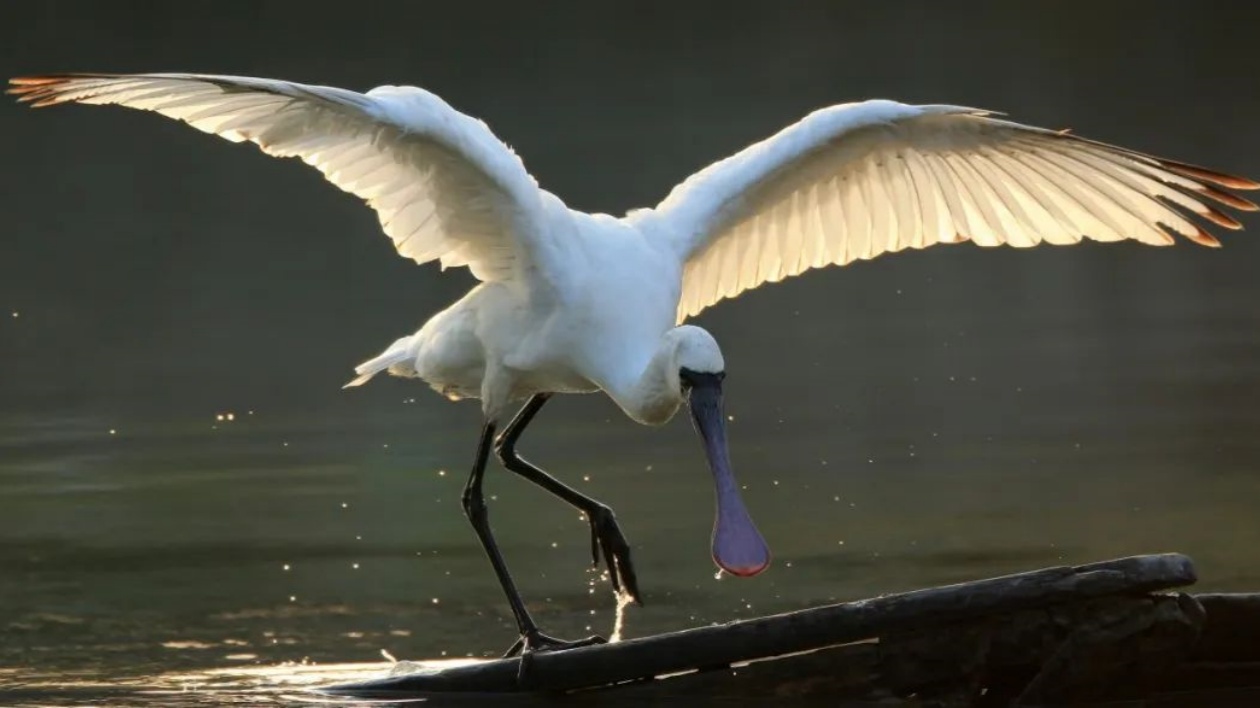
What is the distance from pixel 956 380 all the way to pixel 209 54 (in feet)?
43.0

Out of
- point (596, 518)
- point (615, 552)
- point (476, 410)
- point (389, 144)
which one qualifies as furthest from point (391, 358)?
point (476, 410)

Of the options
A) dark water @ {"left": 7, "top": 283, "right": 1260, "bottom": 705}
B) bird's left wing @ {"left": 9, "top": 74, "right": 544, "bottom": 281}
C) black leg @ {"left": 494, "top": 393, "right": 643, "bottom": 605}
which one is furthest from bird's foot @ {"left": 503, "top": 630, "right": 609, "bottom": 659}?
bird's left wing @ {"left": 9, "top": 74, "right": 544, "bottom": 281}

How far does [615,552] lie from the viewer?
746 centimetres

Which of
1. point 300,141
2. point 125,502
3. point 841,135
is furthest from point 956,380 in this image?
point 300,141

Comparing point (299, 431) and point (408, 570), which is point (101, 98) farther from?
point (299, 431)

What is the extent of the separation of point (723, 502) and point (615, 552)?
1249 millimetres

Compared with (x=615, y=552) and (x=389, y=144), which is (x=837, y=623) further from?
(x=389, y=144)

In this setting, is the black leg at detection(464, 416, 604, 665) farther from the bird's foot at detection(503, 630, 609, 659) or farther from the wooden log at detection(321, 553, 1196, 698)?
the wooden log at detection(321, 553, 1196, 698)

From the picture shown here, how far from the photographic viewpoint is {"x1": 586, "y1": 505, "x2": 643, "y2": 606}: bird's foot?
7414mm

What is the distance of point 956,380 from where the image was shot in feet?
42.2

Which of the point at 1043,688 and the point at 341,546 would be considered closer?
the point at 1043,688

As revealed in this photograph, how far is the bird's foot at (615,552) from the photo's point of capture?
7414 mm

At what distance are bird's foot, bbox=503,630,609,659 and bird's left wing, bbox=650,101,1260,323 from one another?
1278 millimetres

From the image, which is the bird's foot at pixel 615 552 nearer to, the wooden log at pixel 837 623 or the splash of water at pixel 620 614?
the splash of water at pixel 620 614
